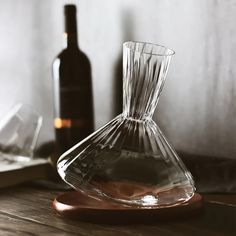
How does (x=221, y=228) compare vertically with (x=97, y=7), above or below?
below

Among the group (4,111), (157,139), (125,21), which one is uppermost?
(125,21)

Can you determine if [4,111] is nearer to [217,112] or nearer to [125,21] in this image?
[125,21]

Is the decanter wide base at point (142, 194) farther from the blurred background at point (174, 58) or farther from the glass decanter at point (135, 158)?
the blurred background at point (174, 58)

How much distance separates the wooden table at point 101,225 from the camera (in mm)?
692

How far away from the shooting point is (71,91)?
1089 mm

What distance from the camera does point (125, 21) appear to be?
1134 millimetres

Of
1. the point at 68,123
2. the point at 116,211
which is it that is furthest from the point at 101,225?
the point at 68,123

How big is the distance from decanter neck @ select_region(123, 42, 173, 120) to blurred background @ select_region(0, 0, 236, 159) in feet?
0.71

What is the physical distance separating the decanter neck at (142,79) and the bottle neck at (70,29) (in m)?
0.34

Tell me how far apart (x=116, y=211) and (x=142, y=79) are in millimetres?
180

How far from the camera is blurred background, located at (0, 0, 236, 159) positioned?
97 cm

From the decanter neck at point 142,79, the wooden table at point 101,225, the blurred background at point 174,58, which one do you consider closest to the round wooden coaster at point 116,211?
the wooden table at point 101,225

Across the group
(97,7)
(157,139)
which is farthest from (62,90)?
(157,139)

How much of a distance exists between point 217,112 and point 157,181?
280 millimetres
